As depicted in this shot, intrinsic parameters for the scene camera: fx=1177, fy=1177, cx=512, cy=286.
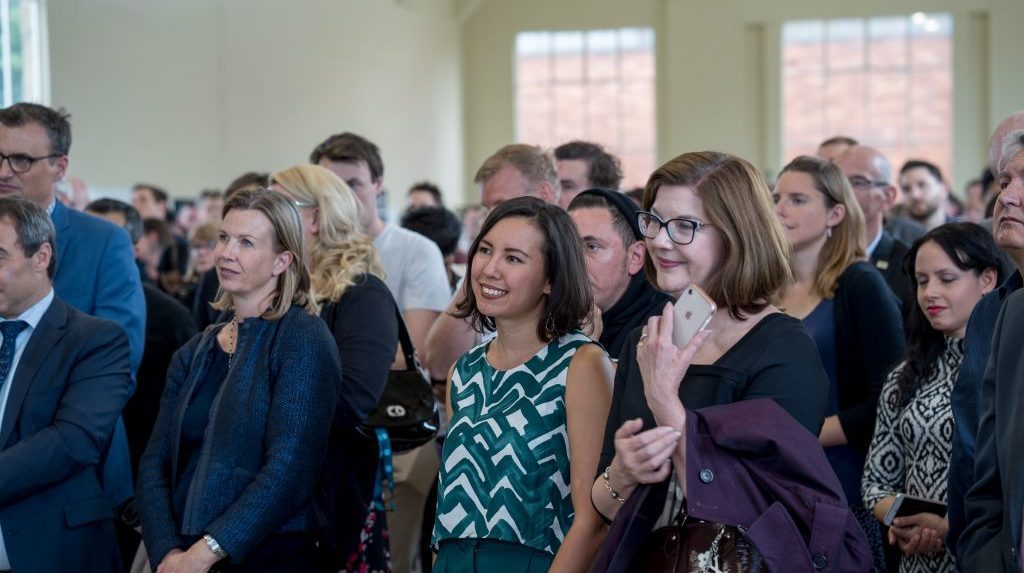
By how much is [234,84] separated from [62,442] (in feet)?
28.2

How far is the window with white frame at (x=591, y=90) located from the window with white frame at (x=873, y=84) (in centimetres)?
226

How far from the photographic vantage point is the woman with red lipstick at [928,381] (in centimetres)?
310

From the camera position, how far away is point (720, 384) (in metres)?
2.14

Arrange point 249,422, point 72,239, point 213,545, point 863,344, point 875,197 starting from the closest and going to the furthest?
point 213,545 → point 249,422 → point 863,344 → point 72,239 → point 875,197

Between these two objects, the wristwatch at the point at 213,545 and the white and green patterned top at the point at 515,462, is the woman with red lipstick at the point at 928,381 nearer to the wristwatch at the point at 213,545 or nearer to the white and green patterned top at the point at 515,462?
the white and green patterned top at the point at 515,462

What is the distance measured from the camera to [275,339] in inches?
122

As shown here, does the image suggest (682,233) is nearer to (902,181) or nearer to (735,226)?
(735,226)

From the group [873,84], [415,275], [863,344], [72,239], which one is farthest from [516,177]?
[873,84]

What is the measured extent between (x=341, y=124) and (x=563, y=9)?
6.27 meters

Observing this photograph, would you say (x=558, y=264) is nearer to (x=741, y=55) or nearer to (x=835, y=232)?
(x=835, y=232)

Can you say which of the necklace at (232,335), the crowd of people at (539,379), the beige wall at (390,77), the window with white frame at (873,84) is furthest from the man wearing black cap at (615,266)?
the window with white frame at (873,84)

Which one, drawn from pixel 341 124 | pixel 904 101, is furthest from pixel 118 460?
pixel 904 101

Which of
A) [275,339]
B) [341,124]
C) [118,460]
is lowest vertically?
[118,460]

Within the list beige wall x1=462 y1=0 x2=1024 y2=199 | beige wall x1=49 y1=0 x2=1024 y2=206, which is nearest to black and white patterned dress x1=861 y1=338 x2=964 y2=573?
beige wall x1=49 y1=0 x2=1024 y2=206
